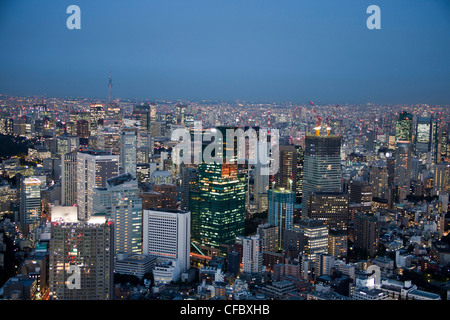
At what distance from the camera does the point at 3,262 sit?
257 inches

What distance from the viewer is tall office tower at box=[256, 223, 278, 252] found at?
8.41 m

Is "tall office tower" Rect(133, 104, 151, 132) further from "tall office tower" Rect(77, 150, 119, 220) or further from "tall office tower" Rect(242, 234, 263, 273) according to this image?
"tall office tower" Rect(242, 234, 263, 273)

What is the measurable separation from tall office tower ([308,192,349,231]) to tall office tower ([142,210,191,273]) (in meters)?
3.07

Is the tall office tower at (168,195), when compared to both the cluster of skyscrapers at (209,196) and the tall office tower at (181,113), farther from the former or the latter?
the tall office tower at (181,113)

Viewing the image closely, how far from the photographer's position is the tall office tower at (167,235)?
790 centimetres

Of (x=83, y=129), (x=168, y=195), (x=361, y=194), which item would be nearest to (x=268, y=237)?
(x=168, y=195)

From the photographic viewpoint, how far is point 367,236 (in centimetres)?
895

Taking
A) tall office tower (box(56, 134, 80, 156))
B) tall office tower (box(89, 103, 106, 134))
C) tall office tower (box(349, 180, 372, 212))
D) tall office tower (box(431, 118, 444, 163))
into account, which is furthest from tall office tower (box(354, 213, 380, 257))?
tall office tower (box(56, 134, 80, 156))

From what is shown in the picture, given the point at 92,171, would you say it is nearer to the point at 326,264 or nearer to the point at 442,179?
the point at 326,264

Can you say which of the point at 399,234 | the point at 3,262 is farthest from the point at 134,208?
the point at 399,234

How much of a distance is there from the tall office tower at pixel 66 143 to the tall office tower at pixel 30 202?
3.71m

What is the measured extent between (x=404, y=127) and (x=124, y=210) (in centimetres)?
791

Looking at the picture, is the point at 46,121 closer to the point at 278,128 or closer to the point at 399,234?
the point at 278,128

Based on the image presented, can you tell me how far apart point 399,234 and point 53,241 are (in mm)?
6578
